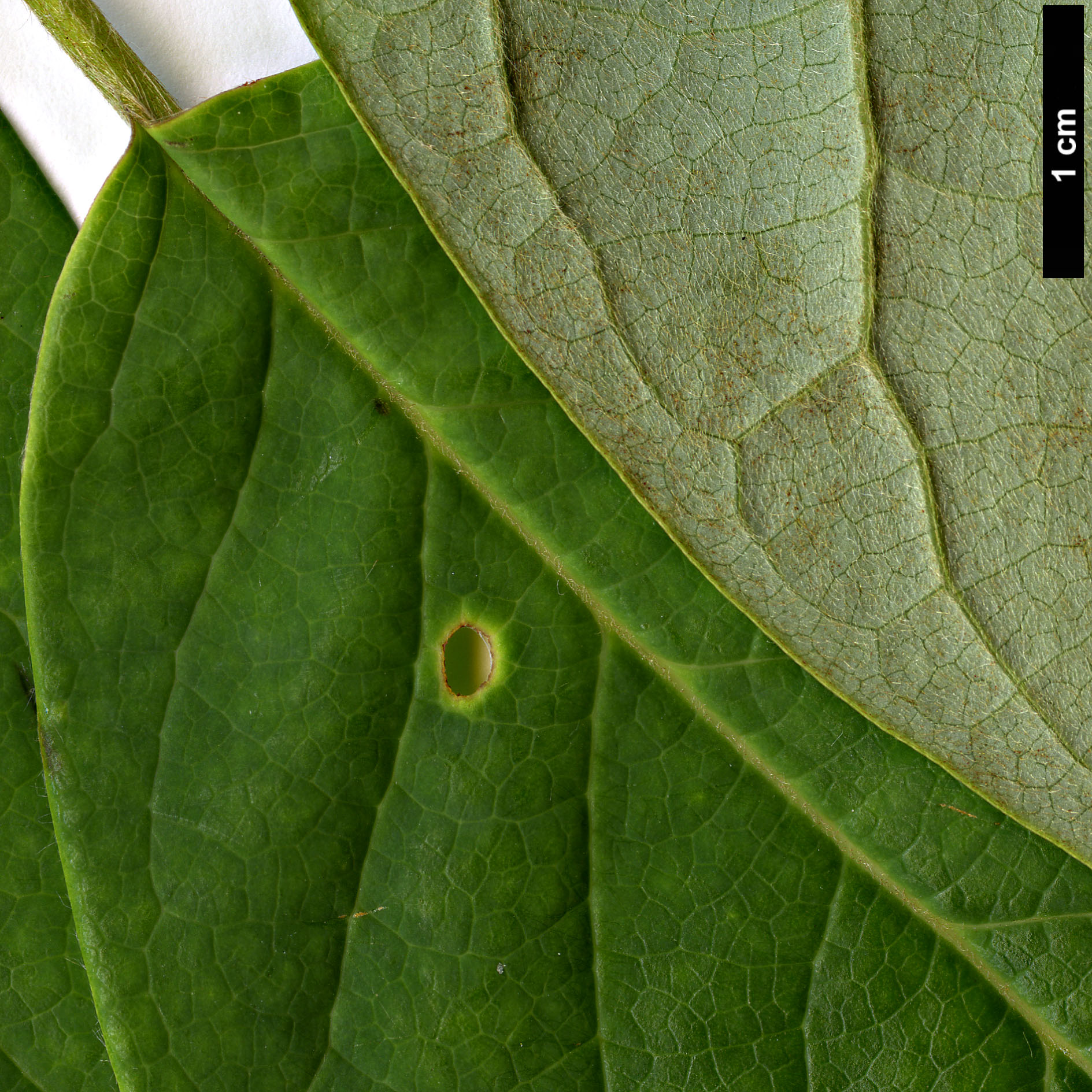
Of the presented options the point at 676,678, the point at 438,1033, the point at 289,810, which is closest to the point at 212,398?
the point at 289,810

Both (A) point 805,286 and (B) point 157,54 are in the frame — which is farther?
(B) point 157,54

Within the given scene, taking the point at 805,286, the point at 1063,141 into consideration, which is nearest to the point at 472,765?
the point at 805,286

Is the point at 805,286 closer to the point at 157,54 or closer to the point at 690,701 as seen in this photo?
the point at 690,701

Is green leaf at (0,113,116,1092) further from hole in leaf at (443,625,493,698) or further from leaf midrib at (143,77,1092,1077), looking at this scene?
hole in leaf at (443,625,493,698)

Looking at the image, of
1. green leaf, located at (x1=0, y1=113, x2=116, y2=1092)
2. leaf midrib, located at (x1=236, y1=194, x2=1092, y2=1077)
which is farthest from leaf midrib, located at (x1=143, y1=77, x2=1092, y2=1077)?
green leaf, located at (x1=0, y1=113, x2=116, y2=1092)

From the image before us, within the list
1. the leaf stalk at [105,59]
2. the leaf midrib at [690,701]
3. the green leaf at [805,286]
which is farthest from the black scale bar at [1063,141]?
the leaf stalk at [105,59]

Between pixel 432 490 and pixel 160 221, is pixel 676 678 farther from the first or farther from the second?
pixel 160 221
